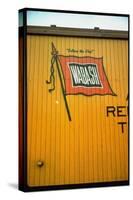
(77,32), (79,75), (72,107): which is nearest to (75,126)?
(72,107)

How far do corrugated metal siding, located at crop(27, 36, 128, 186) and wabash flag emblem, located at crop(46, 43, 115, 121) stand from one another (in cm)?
3

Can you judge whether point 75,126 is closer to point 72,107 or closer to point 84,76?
point 72,107

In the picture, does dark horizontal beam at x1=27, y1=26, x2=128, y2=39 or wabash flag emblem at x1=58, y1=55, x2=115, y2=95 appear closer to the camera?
dark horizontal beam at x1=27, y1=26, x2=128, y2=39

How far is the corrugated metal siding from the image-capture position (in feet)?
14.2

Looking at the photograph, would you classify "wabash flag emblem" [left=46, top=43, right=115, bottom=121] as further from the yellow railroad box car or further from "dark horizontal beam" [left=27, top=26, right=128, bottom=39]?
"dark horizontal beam" [left=27, top=26, right=128, bottom=39]

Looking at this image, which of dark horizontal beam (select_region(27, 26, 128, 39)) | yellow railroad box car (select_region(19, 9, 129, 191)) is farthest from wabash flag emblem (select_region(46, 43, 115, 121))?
dark horizontal beam (select_region(27, 26, 128, 39))

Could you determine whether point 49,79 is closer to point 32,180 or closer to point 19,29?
point 19,29

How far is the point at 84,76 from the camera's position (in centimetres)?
451

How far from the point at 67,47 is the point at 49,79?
0.92 feet

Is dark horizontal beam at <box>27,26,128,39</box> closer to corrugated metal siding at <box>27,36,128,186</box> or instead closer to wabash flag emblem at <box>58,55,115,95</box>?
corrugated metal siding at <box>27,36,128,186</box>

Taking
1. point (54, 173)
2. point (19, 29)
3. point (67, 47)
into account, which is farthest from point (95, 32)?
point (54, 173)

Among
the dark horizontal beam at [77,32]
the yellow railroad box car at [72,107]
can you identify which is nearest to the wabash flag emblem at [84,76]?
the yellow railroad box car at [72,107]

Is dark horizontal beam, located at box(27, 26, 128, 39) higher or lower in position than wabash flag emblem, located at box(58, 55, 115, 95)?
higher

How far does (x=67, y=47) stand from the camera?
4461 mm
